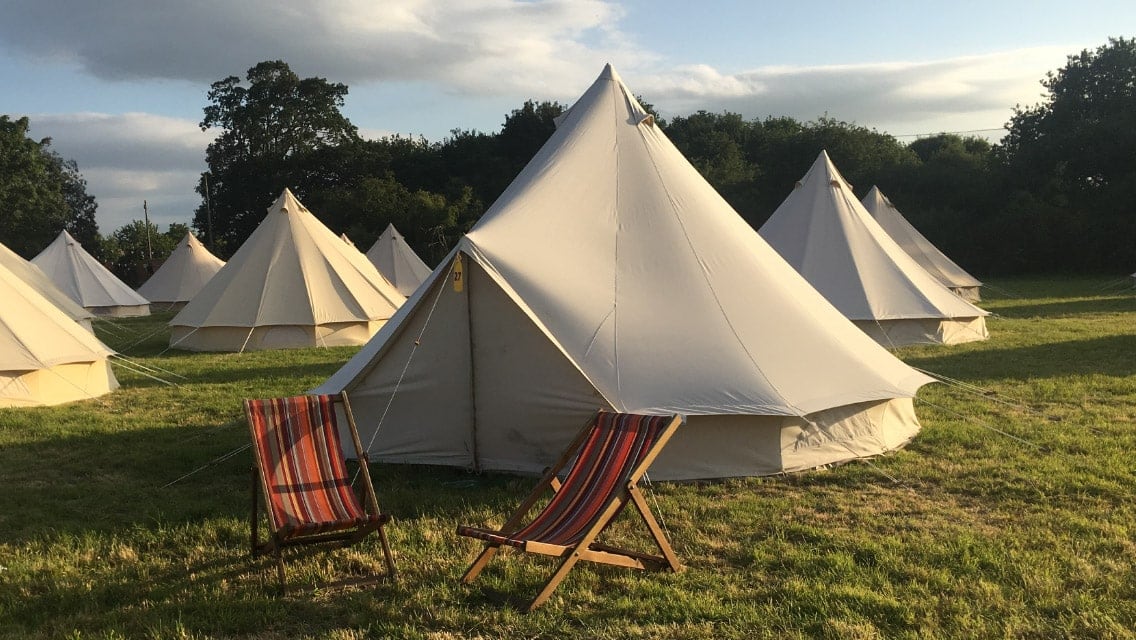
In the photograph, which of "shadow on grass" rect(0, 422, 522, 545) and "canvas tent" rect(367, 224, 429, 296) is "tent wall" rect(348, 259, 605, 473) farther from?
"canvas tent" rect(367, 224, 429, 296)

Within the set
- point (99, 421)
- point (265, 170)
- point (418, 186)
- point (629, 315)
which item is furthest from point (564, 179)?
point (265, 170)

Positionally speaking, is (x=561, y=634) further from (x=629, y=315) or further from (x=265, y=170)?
(x=265, y=170)

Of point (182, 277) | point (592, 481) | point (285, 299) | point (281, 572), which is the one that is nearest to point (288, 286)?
point (285, 299)

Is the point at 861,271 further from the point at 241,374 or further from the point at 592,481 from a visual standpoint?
the point at 592,481

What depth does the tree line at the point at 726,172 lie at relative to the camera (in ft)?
92.8

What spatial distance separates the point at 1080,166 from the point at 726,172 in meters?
14.1

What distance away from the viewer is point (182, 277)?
26891 mm

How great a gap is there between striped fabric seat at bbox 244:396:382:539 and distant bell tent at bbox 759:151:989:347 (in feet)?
29.5

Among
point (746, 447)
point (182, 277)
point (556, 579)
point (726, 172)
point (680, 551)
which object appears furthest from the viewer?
point (726, 172)

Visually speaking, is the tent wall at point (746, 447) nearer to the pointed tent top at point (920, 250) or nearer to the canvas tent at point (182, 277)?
the pointed tent top at point (920, 250)

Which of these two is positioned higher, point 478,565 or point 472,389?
point 472,389

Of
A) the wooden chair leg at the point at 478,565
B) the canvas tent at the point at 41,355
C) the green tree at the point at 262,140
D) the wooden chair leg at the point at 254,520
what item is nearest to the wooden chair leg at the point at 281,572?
the wooden chair leg at the point at 254,520

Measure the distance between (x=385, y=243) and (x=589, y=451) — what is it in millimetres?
21477

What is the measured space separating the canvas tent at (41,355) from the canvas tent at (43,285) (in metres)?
6.29
